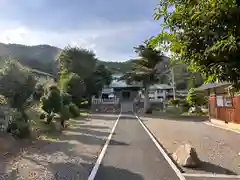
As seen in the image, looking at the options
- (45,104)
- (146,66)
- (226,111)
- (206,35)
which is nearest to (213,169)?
(206,35)

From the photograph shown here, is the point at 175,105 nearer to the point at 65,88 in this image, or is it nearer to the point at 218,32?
the point at 65,88

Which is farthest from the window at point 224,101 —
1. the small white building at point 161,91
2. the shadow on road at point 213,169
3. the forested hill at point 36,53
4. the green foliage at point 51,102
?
the forested hill at point 36,53

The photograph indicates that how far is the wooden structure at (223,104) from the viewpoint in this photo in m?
20.7

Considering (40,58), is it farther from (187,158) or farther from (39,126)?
(187,158)

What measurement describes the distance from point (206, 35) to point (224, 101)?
1868 centimetres

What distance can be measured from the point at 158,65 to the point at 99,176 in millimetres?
35242

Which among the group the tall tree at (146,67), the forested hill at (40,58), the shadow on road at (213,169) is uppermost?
the forested hill at (40,58)

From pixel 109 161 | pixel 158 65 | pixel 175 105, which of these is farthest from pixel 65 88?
pixel 109 161

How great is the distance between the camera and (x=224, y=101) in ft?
76.5

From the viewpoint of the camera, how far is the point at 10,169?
772cm

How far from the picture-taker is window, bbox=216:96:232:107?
72.4 feet

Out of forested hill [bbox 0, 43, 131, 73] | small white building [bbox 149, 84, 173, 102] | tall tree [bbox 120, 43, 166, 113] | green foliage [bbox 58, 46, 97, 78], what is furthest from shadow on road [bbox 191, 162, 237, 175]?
forested hill [bbox 0, 43, 131, 73]

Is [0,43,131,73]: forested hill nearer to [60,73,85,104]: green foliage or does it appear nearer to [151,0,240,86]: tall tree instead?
[60,73,85,104]: green foliage

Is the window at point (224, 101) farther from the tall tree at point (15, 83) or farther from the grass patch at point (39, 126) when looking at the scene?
the tall tree at point (15, 83)
